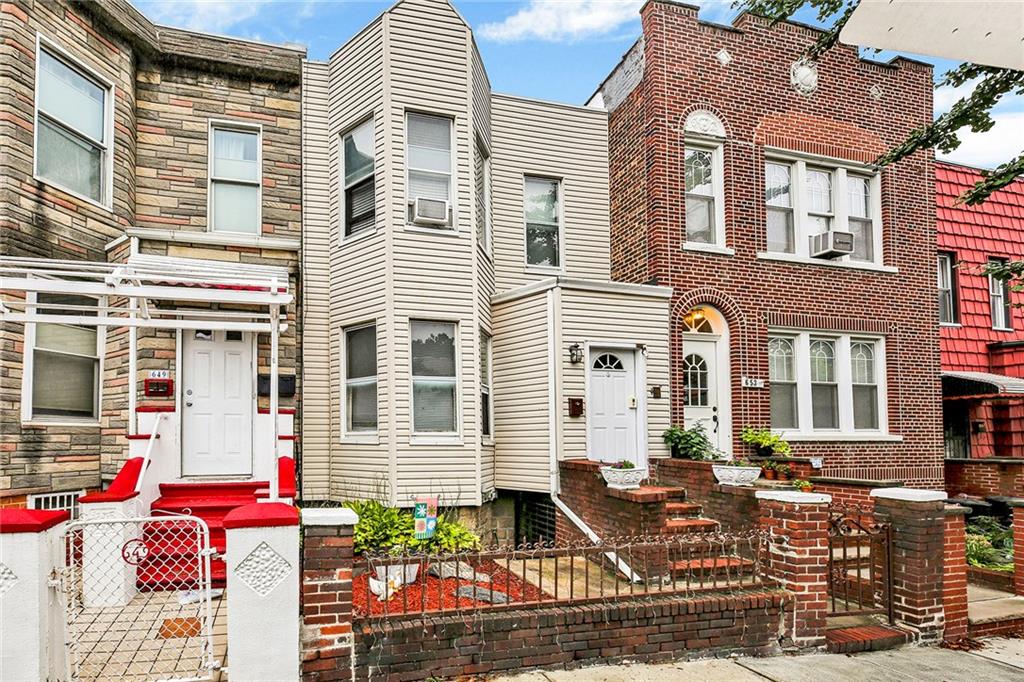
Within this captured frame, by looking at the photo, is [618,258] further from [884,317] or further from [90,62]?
[90,62]

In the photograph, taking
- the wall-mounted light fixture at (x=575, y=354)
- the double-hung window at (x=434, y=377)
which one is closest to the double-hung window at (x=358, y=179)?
the double-hung window at (x=434, y=377)

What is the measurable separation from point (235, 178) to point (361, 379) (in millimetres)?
3895

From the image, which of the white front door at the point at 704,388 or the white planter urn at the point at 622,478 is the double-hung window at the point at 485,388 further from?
the white front door at the point at 704,388

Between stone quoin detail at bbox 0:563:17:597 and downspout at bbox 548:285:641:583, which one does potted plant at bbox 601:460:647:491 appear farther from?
stone quoin detail at bbox 0:563:17:597

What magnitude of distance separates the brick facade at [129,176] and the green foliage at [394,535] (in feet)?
8.33

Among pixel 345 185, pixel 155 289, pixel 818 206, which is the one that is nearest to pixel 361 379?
pixel 345 185

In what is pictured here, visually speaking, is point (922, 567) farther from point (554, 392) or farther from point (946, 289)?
point (946, 289)

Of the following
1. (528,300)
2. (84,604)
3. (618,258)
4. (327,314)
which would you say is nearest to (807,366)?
(618,258)

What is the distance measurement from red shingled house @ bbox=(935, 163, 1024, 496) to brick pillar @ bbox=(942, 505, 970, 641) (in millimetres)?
7652

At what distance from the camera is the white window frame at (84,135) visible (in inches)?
341

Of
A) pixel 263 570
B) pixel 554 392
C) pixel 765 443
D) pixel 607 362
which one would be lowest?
pixel 263 570

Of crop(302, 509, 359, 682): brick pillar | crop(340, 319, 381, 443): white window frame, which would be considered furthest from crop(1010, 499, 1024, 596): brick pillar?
crop(340, 319, 381, 443): white window frame

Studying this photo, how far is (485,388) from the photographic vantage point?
10.9 m

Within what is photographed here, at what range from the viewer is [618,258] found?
12.4 meters
